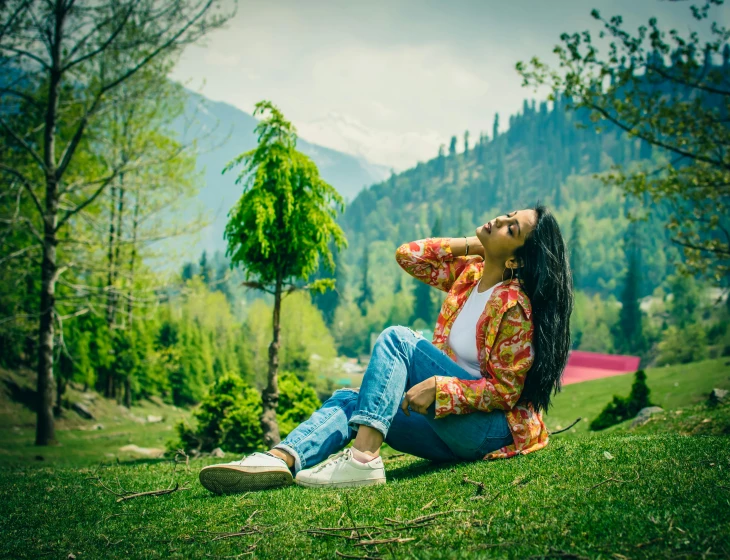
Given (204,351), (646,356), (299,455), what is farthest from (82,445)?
(646,356)

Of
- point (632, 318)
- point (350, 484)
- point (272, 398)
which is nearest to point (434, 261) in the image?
point (350, 484)

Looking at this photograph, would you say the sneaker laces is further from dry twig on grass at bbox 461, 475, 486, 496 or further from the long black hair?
the long black hair

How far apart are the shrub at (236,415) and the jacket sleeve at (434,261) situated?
8803 millimetres

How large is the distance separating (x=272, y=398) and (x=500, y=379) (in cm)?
855

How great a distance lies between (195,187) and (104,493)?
2514cm

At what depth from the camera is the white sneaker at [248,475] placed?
3965 millimetres

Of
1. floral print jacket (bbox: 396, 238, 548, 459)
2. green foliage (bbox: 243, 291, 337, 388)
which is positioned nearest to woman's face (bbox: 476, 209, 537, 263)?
floral print jacket (bbox: 396, 238, 548, 459)

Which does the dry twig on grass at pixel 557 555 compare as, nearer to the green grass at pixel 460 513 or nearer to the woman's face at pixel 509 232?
the green grass at pixel 460 513

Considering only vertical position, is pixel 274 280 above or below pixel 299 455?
above

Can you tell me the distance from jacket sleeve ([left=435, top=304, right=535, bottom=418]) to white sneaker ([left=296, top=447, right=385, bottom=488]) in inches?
23.1

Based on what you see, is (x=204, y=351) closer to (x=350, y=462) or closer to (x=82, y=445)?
(x=82, y=445)

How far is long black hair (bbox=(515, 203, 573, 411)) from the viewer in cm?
394

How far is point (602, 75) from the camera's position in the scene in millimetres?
9930

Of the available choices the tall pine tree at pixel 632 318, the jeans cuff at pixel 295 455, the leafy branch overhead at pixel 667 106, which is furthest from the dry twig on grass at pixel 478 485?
the tall pine tree at pixel 632 318
